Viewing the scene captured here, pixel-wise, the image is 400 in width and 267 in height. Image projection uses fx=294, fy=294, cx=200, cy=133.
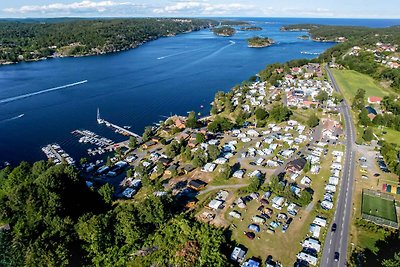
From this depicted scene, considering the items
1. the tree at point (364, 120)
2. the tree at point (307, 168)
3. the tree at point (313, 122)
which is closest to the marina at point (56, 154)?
the tree at point (307, 168)

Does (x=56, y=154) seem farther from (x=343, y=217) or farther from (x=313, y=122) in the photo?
(x=313, y=122)

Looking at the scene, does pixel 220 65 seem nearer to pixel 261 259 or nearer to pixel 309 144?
pixel 309 144

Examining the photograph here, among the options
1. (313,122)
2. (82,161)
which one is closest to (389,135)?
(313,122)

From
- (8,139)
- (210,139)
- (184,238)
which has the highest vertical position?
(184,238)

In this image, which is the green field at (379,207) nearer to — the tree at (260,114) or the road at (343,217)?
the road at (343,217)

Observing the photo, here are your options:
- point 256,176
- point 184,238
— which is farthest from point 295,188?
point 184,238

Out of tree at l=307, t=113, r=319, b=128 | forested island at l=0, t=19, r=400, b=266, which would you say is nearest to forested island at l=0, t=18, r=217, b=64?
forested island at l=0, t=19, r=400, b=266
